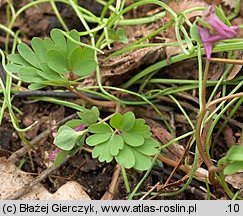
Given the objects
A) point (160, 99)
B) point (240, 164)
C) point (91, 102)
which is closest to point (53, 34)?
point (91, 102)

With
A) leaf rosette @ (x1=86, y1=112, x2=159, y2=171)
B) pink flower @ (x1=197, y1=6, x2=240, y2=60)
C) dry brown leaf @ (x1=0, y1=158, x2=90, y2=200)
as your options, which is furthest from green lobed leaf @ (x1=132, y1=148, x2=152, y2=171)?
pink flower @ (x1=197, y1=6, x2=240, y2=60)

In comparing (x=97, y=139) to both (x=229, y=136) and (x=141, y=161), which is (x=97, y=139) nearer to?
(x=141, y=161)

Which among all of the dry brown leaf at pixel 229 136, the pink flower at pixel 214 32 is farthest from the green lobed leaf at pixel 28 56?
the dry brown leaf at pixel 229 136

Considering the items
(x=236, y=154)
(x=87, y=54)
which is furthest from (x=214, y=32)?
(x=87, y=54)

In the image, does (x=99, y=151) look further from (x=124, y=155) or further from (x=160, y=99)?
(x=160, y=99)

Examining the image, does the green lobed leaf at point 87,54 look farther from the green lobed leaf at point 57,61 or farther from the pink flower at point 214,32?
the pink flower at point 214,32

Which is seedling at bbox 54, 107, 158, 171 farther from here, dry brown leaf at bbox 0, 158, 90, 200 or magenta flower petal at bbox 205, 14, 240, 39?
magenta flower petal at bbox 205, 14, 240, 39
